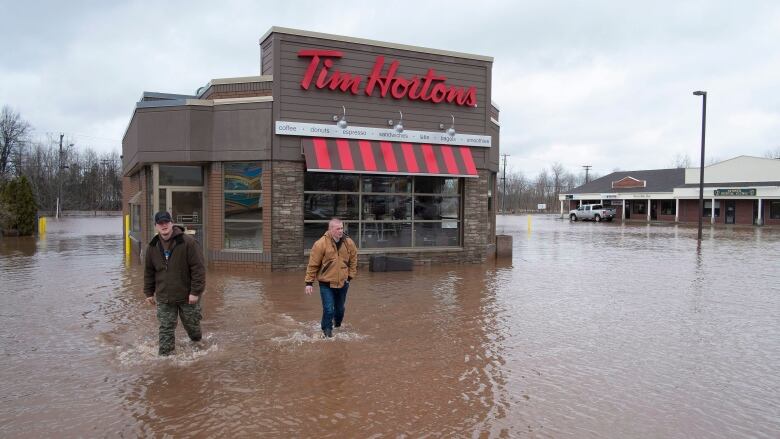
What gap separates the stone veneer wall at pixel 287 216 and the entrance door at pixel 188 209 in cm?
233

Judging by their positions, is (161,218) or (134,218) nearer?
(161,218)

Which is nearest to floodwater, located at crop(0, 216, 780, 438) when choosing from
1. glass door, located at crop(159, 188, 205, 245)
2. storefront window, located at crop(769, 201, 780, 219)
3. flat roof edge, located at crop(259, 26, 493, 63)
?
glass door, located at crop(159, 188, 205, 245)

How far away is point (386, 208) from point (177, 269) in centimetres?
928

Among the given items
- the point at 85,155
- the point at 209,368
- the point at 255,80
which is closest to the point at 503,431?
the point at 209,368

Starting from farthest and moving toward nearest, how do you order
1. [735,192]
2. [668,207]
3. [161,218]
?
1. [668,207]
2. [735,192]
3. [161,218]

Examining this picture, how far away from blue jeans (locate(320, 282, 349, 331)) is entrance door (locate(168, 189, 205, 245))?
823 cm

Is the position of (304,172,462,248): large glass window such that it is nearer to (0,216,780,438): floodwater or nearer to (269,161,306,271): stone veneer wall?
(269,161,306,271): stone veneer wall

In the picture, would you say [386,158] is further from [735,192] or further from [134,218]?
[735,192]

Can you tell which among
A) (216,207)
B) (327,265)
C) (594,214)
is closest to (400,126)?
(216,207)

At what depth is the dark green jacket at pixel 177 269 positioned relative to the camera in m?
6.26

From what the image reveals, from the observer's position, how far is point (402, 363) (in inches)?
249

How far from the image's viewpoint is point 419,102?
15117mm

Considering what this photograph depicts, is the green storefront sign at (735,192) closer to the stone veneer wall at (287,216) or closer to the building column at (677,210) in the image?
the building column at (677,210)

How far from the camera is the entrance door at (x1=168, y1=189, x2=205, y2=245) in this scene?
14.5 metres
